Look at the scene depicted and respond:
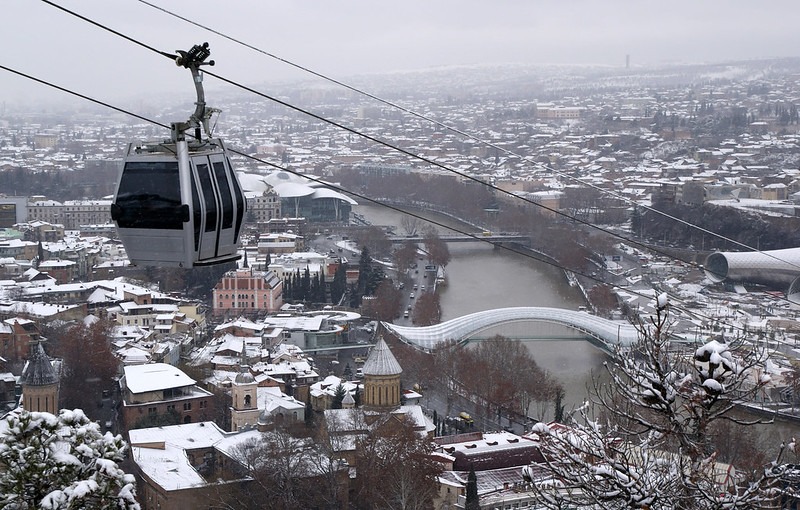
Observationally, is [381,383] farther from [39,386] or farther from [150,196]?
[150,196]

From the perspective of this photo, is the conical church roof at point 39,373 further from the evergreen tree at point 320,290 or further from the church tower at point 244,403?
the evergreen tree at point 320,290

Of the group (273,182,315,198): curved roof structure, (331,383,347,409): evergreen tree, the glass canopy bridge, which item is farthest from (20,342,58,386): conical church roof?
(273,182,315,198): curved roof structure

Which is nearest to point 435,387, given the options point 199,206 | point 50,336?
point 50,336

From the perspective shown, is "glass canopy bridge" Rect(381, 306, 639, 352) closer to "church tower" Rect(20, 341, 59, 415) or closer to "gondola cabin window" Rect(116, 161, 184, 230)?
"church tower" Rect(20, 341, 59, 415)

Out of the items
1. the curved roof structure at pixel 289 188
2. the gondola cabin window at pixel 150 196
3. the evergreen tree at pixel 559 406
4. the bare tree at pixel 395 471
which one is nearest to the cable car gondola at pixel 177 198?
the gondola cabin window at pixel 150 196

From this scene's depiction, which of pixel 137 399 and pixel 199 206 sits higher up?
pixel 199 206

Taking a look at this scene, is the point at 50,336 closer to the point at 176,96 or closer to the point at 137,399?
the point at 137,399
